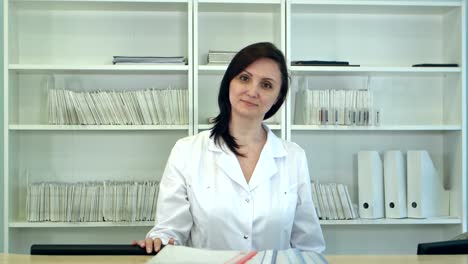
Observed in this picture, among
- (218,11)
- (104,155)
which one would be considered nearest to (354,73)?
(218,11)

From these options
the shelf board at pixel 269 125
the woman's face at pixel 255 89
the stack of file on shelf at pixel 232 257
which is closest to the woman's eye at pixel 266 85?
the woman's face at pixel 255 89

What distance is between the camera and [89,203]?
3.21 metres

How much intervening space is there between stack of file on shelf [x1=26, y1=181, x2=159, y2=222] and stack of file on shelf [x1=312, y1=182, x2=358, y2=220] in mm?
946

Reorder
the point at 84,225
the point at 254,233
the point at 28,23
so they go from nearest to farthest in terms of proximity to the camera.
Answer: the point at 254,233, the point at 84,225, the point at 28,23

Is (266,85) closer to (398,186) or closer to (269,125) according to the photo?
(269,125)

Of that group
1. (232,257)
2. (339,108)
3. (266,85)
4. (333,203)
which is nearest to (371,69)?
(339,108)

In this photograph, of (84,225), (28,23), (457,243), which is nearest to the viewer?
(457,243)

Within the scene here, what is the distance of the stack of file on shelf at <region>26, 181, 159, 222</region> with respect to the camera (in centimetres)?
320

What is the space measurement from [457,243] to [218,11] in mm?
2379

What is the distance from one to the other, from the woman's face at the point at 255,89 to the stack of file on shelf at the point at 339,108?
1063mm

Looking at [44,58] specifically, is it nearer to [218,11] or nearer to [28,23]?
[28,23]

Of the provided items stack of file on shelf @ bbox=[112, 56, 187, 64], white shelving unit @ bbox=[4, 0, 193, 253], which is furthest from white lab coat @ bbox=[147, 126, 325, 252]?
white shelving unit @ bbox=[4, 0, 193, 253]

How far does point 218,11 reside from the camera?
346 cm

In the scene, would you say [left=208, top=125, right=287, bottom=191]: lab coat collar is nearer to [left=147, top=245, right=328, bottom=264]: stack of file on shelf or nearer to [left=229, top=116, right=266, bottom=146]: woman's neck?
[left=229, top=116, right=266, bottom=146]: woman's neck
